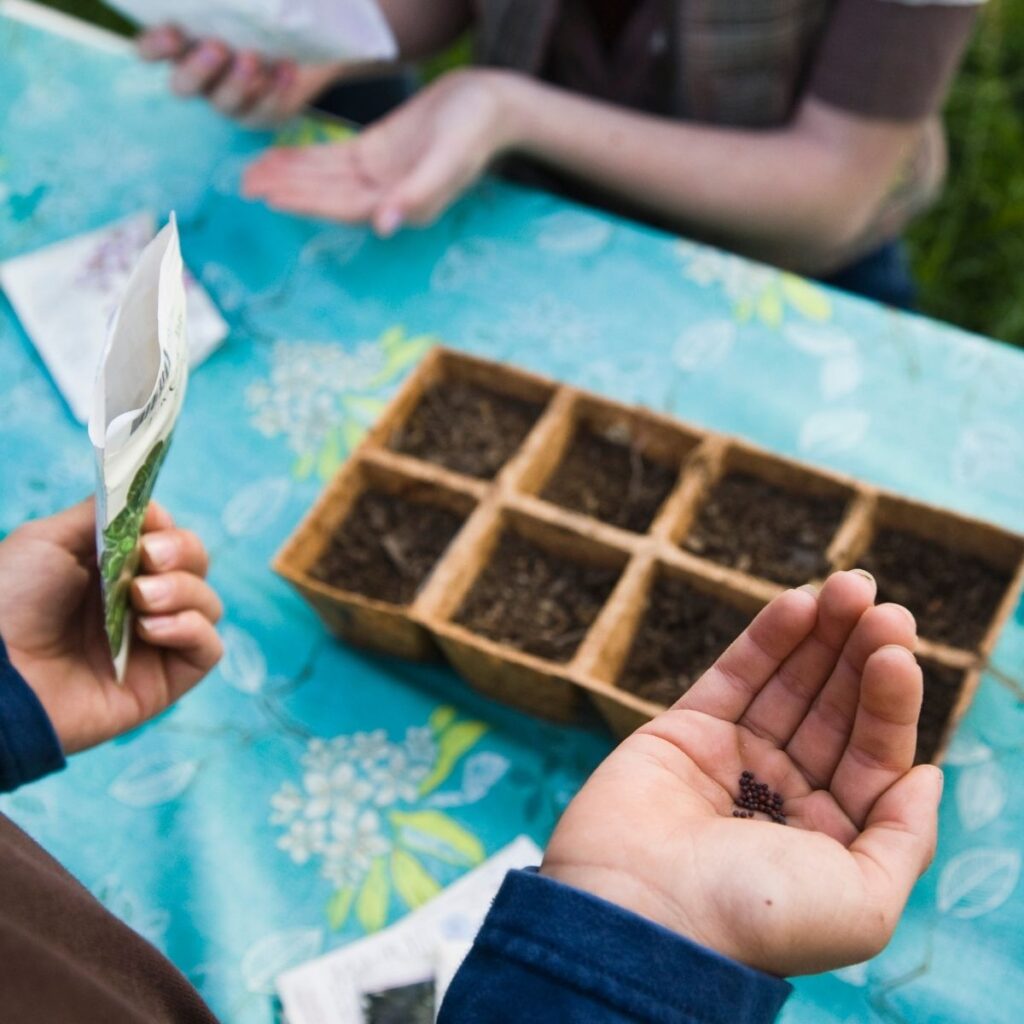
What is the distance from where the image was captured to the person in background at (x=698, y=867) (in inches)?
23.4

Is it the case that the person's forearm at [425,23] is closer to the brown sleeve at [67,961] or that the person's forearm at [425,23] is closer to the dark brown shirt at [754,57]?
the dark brown shirt at [754,57]

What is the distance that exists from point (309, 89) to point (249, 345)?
1.36 ft

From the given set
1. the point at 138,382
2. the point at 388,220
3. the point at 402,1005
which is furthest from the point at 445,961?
the point at 388,220

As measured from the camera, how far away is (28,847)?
717mm

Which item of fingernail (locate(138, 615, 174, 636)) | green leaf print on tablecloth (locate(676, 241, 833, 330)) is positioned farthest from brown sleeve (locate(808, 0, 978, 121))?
fingernail (locate(138, 615, 174, 636))

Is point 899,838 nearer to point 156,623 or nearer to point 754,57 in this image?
point 156,623

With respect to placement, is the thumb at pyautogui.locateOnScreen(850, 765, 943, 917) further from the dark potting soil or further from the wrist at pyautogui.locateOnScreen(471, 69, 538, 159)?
the wrist at pyautogui.locateOnScreen(471, 69, 538, 159)

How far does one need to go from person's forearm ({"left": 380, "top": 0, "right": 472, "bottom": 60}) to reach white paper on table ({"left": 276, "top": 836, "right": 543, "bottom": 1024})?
1108 mm

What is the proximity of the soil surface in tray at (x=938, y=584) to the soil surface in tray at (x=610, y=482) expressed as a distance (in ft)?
0.63

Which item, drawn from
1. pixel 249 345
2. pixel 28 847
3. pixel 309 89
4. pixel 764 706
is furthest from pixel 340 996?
pixel 309 89

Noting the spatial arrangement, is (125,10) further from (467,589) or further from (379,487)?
(467,589)

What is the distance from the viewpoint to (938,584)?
908mm

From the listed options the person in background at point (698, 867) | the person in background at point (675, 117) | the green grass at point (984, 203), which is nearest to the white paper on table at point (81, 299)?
the person in background at point (675, 117)

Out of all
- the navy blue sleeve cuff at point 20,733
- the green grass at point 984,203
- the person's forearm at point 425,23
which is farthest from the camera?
the green grass at point 984,203
